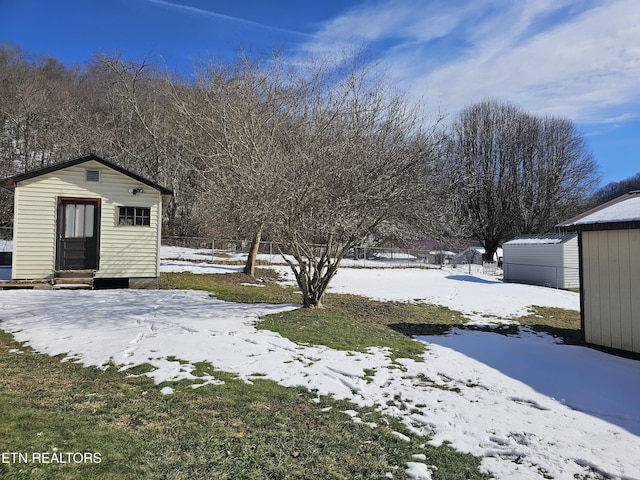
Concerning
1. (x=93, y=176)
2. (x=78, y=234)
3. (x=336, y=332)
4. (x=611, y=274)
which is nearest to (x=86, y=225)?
(x=78, y=234)

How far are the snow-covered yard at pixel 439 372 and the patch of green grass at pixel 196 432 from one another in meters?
0.22

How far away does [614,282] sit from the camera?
630 centimetres

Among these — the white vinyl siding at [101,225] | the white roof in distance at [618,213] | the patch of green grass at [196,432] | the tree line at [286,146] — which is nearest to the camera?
the patch of green grass at [196,432]

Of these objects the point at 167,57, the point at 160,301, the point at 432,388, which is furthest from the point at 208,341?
the point at 167,57

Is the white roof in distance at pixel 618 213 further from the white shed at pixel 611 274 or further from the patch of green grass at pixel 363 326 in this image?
the patch of green grass at pixel 363 326

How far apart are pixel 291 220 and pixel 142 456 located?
5157mm

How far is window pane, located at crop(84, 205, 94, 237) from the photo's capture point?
36.8 ft

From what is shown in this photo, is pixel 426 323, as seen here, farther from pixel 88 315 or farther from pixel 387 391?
pixel 88 315
